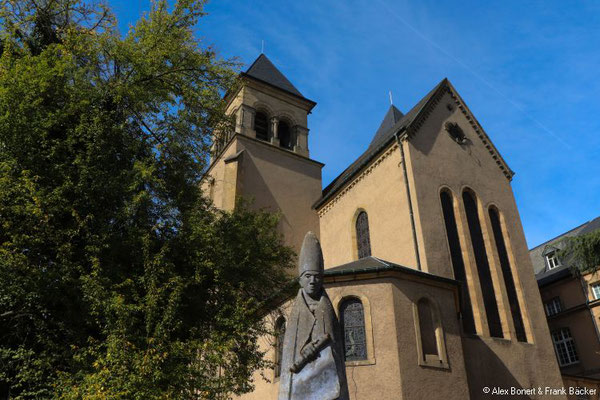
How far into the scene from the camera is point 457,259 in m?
16.4

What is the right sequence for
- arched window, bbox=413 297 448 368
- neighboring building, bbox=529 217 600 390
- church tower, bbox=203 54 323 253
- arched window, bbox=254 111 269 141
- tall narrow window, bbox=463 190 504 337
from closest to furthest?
arched window, bbox=413 297 448 368
tall narrow window, bbox=463 190 504 337
church tower, bbox=203 54 323 253
neighboring building, bbox=529 217 600 390
arched window, bbox=254 111 269 141

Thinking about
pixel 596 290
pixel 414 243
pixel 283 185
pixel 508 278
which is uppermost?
pixel 283 185

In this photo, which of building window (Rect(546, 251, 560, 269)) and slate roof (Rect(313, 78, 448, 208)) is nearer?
slate roof (Rect(313, 78, 448, 208))

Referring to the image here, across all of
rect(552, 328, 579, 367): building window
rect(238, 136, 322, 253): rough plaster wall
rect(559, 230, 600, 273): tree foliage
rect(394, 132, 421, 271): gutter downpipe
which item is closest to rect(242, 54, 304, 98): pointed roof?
rect(238, 136, 322, 253): rough plaster wall

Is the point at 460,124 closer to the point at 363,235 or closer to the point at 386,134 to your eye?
the point at 386,134

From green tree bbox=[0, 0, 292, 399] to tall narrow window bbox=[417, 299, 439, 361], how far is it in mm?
3976

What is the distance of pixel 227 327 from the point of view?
9938 mm

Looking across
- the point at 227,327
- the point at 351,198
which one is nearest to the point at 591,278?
the point at 351,198

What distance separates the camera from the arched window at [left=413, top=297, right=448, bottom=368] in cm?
1202

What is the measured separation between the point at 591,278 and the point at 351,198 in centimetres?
1446

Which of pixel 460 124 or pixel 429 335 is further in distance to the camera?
pixel 460 124

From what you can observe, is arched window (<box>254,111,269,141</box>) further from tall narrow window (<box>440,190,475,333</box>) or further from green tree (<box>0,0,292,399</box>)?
green tree (<box>0,0,292,399</box>)

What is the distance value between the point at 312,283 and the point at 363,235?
14.6 m

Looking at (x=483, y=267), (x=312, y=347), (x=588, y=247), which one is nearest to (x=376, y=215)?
(x=483, y=267)
